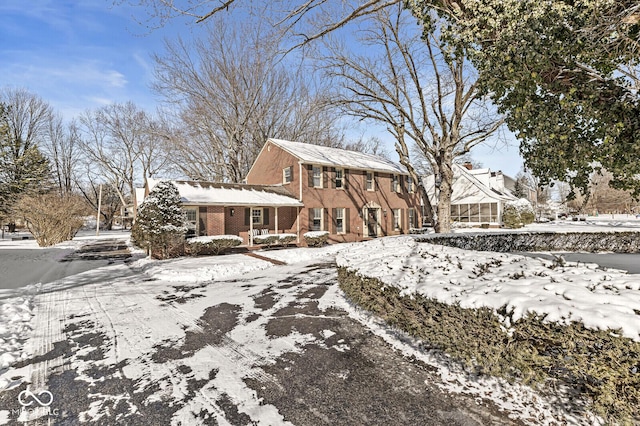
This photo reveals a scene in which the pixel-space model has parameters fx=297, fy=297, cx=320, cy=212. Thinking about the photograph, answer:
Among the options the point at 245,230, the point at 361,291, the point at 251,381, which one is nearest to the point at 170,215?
the point at 245,230

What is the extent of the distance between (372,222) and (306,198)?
615 cm

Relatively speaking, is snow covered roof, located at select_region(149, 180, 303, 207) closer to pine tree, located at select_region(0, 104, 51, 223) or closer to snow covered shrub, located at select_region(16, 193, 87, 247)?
snow covered shrub, located at select_region(16, 193, 87, 247)

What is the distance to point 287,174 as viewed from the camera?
2056cm

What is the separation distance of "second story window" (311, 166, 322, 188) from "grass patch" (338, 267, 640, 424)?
15936 mm

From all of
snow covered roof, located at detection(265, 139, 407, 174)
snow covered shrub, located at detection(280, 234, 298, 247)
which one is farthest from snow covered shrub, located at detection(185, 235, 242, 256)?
snow covered roof, located at detection(265, 139, 407, 174)

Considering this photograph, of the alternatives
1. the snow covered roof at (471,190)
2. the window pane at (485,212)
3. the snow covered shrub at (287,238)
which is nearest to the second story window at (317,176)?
the snow covered shrub at (287,238)

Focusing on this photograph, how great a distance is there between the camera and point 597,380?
256 centimetres

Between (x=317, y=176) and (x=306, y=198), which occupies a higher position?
(x=317, y=176)

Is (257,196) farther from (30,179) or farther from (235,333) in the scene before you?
(30,179)

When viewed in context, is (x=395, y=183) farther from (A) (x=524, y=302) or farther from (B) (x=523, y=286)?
(A) (x=524, y=302)

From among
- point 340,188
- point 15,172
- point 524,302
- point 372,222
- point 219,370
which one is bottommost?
point 219,370

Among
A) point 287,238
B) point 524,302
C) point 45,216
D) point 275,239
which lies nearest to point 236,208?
point 275,239

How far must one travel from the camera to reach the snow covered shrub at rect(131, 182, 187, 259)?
1321cm

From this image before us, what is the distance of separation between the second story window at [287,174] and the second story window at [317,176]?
1585 millimetres
